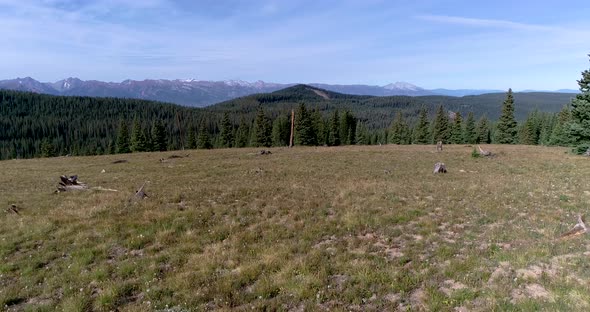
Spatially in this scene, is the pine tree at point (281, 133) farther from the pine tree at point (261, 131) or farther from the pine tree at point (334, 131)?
the pine tree at point (334, 131)

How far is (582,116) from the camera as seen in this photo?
34375 millimetres

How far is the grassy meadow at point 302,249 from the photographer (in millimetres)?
7801

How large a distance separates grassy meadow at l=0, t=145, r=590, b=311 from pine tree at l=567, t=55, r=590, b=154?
2058 centimetres

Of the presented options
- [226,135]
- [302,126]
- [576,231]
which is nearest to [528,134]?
[302,126]

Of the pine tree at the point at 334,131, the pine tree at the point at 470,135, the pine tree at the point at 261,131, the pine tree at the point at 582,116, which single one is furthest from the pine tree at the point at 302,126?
the pine tree at the point at 582,116

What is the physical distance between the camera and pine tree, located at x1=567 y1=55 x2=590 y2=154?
1320 inches

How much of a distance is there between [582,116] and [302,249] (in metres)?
38.8

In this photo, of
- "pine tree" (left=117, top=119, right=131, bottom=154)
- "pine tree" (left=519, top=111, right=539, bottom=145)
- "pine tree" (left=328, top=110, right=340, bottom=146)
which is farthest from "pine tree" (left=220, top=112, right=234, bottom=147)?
"pine tree" (left=519, top=111, right=539, bottom=145)

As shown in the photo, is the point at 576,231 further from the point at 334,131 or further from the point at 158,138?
the point at 158,138

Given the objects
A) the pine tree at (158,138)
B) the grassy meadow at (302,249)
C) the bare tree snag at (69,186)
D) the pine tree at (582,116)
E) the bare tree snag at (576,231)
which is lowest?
the pine tree at (158,138)

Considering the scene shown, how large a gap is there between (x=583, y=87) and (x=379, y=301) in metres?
40.4

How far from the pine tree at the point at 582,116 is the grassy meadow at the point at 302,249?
20585 millimetres

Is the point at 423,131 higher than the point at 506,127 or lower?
lower

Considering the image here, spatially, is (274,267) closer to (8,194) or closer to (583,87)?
(8,194)
